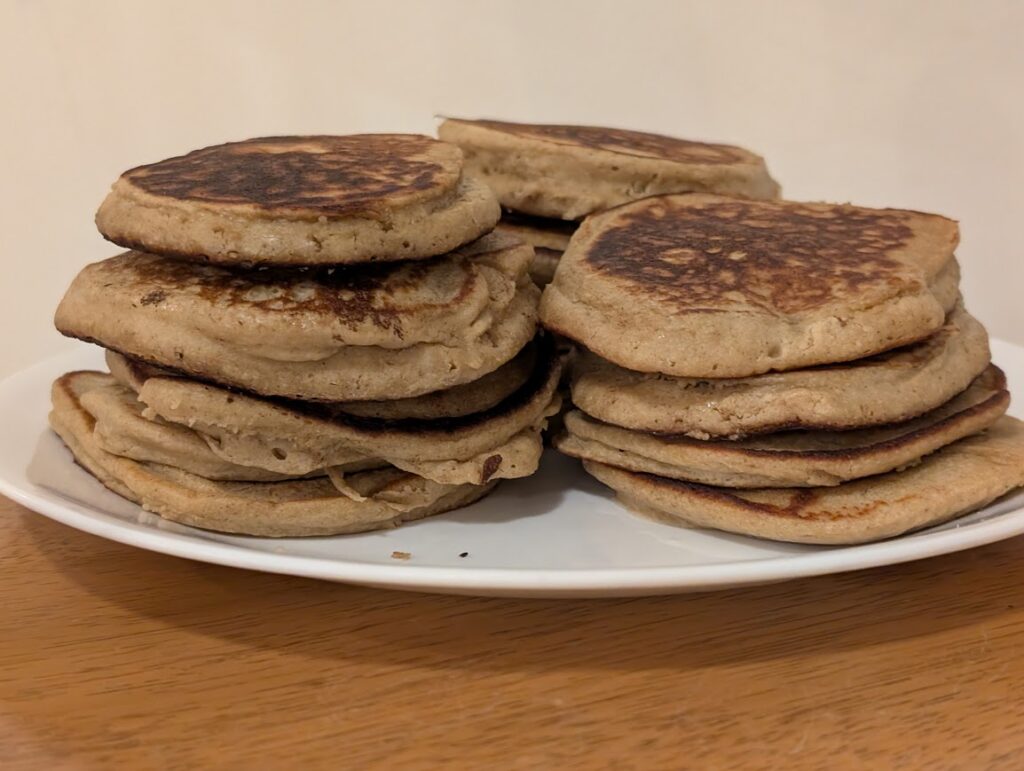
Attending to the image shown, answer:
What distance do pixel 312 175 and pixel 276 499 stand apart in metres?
0.78

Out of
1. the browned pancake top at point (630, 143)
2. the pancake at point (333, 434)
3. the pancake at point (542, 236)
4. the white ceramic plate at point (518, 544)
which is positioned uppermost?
the browned pancake top at point (630, 143)

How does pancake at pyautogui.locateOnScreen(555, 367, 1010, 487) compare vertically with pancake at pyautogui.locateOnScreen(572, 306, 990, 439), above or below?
below

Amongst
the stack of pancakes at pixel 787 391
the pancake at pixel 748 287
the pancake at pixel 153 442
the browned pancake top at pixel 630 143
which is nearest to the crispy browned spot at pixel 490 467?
the stack of pancakes at pixel 787 391

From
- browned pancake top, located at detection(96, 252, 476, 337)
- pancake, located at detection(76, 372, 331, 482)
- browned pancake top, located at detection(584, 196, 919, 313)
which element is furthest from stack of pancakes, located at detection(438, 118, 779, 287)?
pancake, located at detection(76, 372, 331, 482)

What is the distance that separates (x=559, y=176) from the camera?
3207 mm

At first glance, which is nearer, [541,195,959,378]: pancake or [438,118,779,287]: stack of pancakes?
[541,195,959,378]: pancake

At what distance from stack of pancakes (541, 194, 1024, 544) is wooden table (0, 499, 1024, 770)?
26 cm

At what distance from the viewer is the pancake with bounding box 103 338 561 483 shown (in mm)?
2279

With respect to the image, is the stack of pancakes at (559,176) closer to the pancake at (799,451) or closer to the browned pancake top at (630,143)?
the browned pancake top at (630,143)

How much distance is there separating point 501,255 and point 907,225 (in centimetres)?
114

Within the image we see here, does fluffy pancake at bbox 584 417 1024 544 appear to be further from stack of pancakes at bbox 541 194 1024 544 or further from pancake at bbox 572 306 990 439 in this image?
pancake at bbox 572 306 990 439

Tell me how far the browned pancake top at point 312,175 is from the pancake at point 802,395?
67cm

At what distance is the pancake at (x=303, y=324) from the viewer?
2.22m

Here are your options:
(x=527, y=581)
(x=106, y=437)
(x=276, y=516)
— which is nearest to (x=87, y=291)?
(x=106, y=437)
